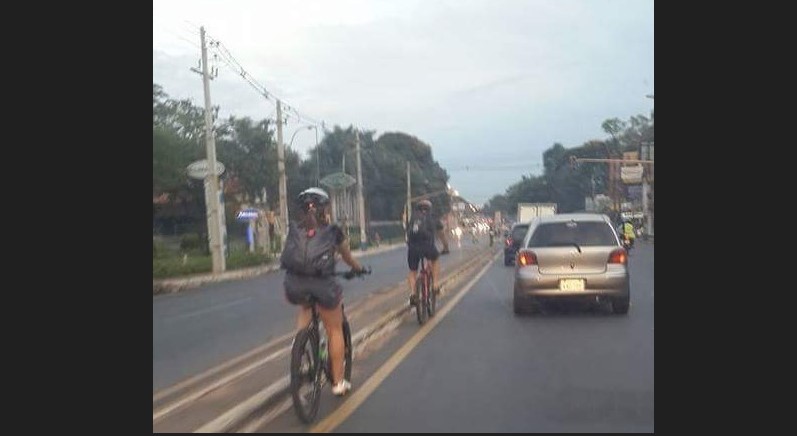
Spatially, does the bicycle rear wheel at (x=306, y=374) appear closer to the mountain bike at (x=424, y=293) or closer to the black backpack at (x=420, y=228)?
the mountain bike at (x=424, y=293)

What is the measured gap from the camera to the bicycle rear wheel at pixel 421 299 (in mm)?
14195

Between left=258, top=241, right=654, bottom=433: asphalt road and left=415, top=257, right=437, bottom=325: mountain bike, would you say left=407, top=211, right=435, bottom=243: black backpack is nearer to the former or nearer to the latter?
left=415, top=257, right=437, bottom=325: mountain bike

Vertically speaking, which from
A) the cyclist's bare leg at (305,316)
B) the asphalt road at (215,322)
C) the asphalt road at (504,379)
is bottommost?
the asphalt road at (215,322)

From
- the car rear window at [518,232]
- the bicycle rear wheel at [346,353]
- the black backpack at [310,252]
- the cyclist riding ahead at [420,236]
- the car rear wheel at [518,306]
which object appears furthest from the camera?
the car rear window at [518,232]

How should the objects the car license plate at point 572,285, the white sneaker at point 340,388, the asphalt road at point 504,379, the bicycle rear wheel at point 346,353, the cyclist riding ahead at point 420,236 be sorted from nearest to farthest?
the asphalt road at point 504,379 < the white sneaker at point 340,388 < the bicycle rear wheel at point 346,353 < the cyclist riding ahead at point 420,236 < the car license plate at point 572,285

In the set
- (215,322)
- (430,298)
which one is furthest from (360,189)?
(430,298)

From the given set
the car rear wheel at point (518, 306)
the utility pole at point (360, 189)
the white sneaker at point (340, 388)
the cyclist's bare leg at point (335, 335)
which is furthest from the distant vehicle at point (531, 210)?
the cyclist's bare leg at point (335, 335)

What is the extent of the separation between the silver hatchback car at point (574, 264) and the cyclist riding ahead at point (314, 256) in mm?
7222

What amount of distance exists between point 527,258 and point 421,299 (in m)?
1.73

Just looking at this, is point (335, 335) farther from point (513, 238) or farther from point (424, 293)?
point (513, 238)

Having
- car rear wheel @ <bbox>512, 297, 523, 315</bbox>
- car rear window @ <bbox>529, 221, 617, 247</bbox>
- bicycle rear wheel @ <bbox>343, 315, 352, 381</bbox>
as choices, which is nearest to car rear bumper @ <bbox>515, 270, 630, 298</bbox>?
car rear wheel @ <bbox>512, 297, 523, 315</bbox>

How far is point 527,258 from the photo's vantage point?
14.9m

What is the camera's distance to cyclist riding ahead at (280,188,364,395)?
304 inches
